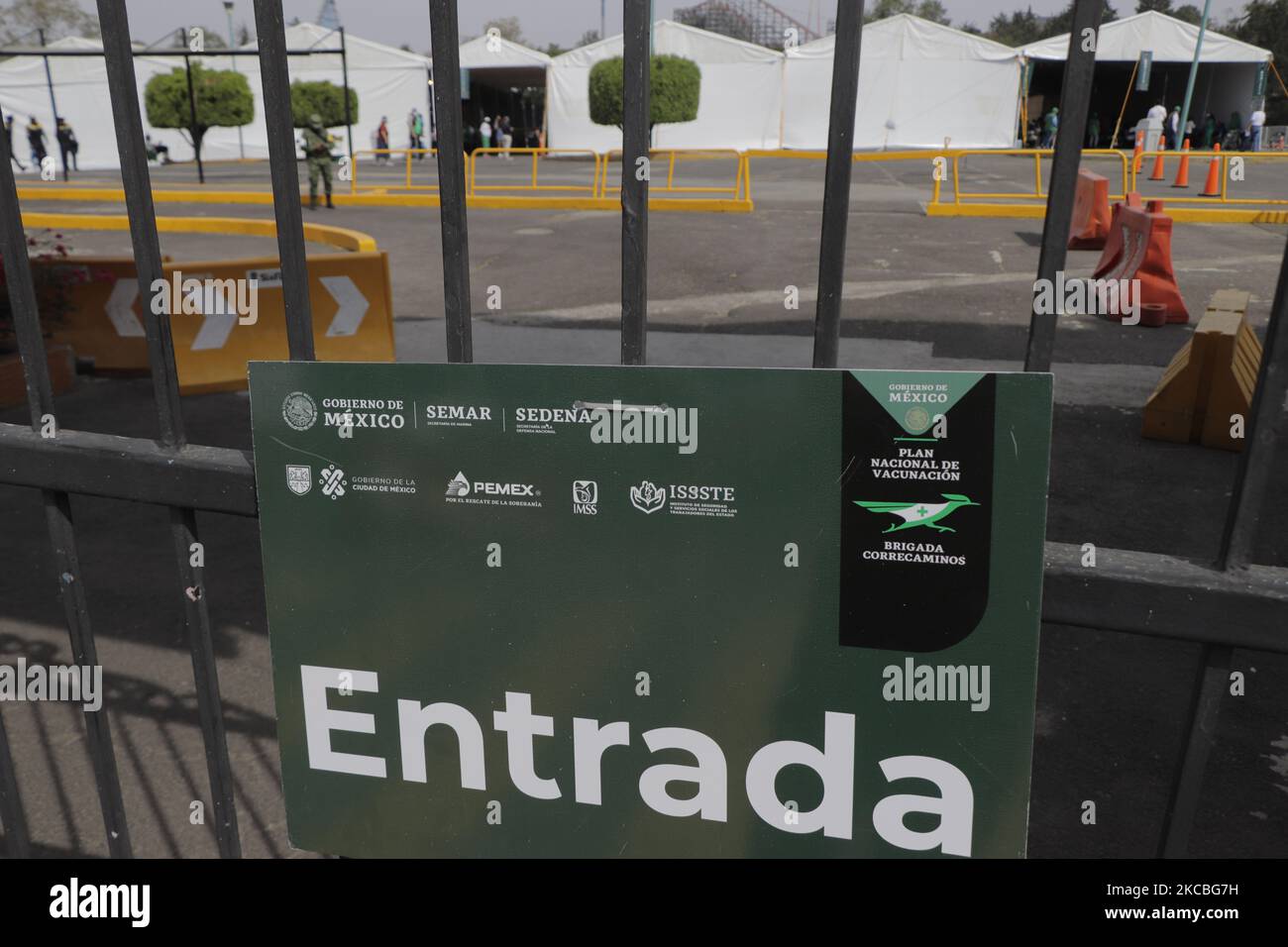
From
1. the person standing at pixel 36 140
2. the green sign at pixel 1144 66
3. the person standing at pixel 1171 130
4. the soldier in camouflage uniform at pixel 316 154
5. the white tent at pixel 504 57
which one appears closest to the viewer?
the soldier in camouflage uniform at pixel 316 154

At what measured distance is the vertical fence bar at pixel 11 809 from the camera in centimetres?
216

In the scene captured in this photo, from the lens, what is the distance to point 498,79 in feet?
161

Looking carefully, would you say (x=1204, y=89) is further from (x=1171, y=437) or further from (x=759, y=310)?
(x=1171, y=437)

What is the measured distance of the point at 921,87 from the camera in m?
40.1

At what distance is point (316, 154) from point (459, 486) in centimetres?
2096

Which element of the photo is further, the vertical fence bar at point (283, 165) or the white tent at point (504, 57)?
the white tent at point (504, 57)

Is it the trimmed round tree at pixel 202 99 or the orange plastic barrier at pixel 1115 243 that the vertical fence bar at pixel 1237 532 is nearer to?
the orange plastic barrier at pixel 1115 243

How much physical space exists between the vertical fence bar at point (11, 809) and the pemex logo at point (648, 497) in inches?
58.9

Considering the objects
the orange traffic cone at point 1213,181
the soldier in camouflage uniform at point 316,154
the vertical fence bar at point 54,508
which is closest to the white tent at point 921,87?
the orange traffic cone at point 1213,181

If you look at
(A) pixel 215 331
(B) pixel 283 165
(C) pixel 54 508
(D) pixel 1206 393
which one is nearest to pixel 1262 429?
(B) pixel 283 165

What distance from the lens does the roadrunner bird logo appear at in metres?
1.36

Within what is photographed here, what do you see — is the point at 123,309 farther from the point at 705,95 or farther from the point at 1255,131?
the point at 1255,131

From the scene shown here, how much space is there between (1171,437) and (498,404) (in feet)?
23.1

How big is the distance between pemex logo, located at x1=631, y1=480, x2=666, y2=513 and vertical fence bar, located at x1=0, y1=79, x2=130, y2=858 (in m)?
1.03
